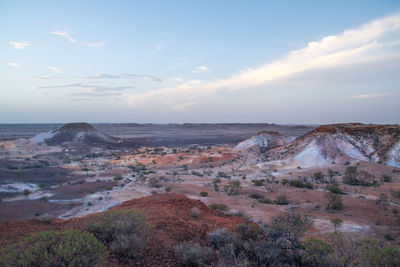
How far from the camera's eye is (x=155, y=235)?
21.2 ft

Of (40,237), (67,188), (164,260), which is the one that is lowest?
(67,188)

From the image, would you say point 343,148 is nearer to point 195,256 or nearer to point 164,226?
point 164,226

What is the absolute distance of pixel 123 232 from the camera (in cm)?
568

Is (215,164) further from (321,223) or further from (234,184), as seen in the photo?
(321,223)

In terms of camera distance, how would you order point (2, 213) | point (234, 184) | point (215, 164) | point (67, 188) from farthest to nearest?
point (215, 164), point (67, 188), point (234, 184), point (2, 213)

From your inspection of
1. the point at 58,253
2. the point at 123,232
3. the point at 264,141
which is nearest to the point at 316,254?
the point at 123,232

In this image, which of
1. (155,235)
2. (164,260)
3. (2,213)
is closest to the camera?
(164,260)

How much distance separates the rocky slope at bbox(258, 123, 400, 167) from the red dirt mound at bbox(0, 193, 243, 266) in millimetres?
19928

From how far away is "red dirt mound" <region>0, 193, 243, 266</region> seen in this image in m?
5.61

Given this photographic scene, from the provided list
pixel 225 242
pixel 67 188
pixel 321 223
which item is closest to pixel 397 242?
pixel 321 223

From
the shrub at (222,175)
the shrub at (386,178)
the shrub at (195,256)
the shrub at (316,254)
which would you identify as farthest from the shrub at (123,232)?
the shrub at (386,178)

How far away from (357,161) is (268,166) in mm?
8708

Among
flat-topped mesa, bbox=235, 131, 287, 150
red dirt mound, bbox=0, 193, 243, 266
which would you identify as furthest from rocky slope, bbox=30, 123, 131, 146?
red dirt mound, bbox=0, 193, 243, 266

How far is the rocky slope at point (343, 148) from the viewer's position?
84.1 feet
